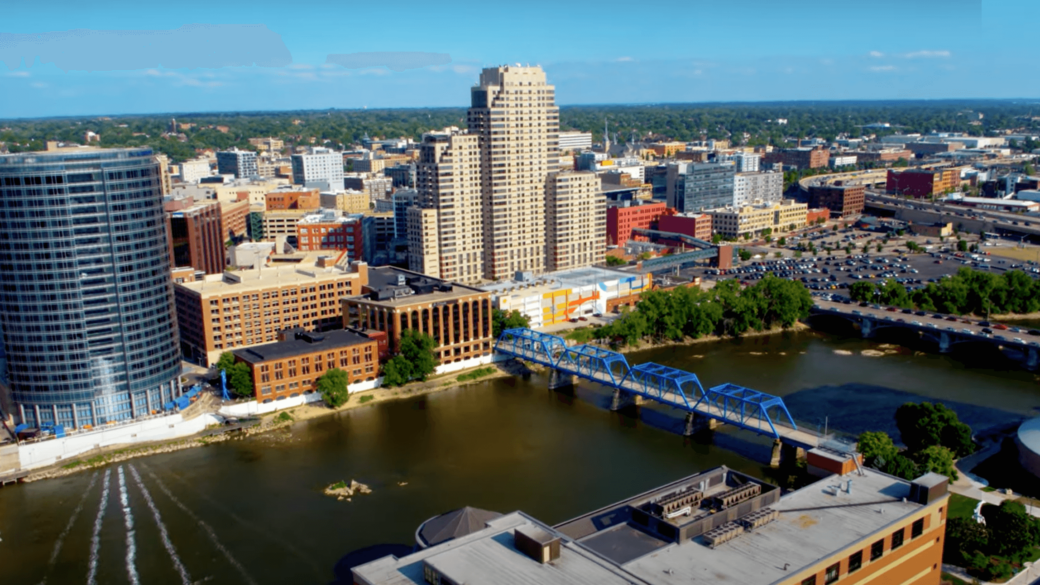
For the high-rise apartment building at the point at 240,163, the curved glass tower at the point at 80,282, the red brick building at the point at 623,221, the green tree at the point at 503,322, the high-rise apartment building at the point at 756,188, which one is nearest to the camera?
the curved glass tower at the point at 80,282

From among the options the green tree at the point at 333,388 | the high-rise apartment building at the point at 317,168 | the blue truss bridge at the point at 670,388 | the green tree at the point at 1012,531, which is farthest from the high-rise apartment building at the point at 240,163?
the green tree at the point at 1012,531

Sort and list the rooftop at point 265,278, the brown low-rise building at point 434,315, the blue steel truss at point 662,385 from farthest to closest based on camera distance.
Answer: the rooftop at point 265,278
the brown low-rise building at point 434,315
the blue steel truss at point 662,385

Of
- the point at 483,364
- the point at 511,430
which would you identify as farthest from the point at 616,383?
the point at 483,364

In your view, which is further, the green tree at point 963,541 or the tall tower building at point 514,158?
the tall tower building at point 514,158

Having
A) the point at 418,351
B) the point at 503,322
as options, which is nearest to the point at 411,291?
the point at 418,351

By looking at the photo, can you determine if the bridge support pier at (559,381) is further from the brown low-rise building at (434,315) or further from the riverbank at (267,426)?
the brown low-rise building at (434,315)

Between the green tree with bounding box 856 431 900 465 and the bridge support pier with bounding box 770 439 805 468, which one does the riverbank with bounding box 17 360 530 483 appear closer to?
the bridge support pier with bounding box 770 439 805 468
